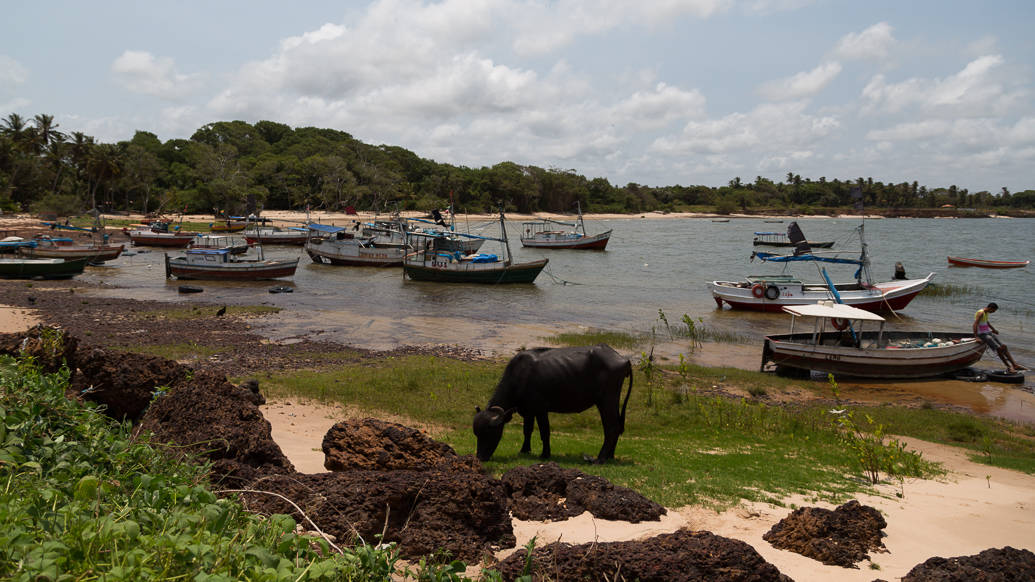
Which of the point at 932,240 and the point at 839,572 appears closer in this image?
the point at 839,572

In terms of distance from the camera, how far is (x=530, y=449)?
957 centimetres

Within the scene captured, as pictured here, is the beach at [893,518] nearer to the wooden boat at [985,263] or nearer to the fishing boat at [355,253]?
the fishing boat at [355,253]

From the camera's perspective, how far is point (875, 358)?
1870 cm

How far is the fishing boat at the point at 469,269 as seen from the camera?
41.0 metres

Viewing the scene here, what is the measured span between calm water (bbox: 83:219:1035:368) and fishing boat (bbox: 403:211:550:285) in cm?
97

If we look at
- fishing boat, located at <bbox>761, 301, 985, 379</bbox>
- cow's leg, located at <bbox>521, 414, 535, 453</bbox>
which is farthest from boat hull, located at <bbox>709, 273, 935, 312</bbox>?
cow's leg, located at <bbox>521, 414, 535, 453</bbox>

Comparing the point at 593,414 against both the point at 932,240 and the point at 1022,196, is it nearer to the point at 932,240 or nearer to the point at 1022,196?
the point at 932,240

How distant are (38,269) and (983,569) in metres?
43.2

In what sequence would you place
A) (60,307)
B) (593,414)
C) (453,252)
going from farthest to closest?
(453,252), (60,307), (593,414)

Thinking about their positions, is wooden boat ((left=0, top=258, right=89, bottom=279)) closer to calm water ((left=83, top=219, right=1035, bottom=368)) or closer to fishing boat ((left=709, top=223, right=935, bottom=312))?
calm water ((left=83, top=219, right=1035, bottom=368))

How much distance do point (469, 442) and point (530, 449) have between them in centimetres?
116

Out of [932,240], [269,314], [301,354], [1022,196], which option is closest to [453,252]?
[269,314]

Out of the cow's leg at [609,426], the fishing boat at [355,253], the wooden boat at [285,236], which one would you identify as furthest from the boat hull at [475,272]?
the cow's leg at [609,426]

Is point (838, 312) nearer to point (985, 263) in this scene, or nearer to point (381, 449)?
point (381, 449)
